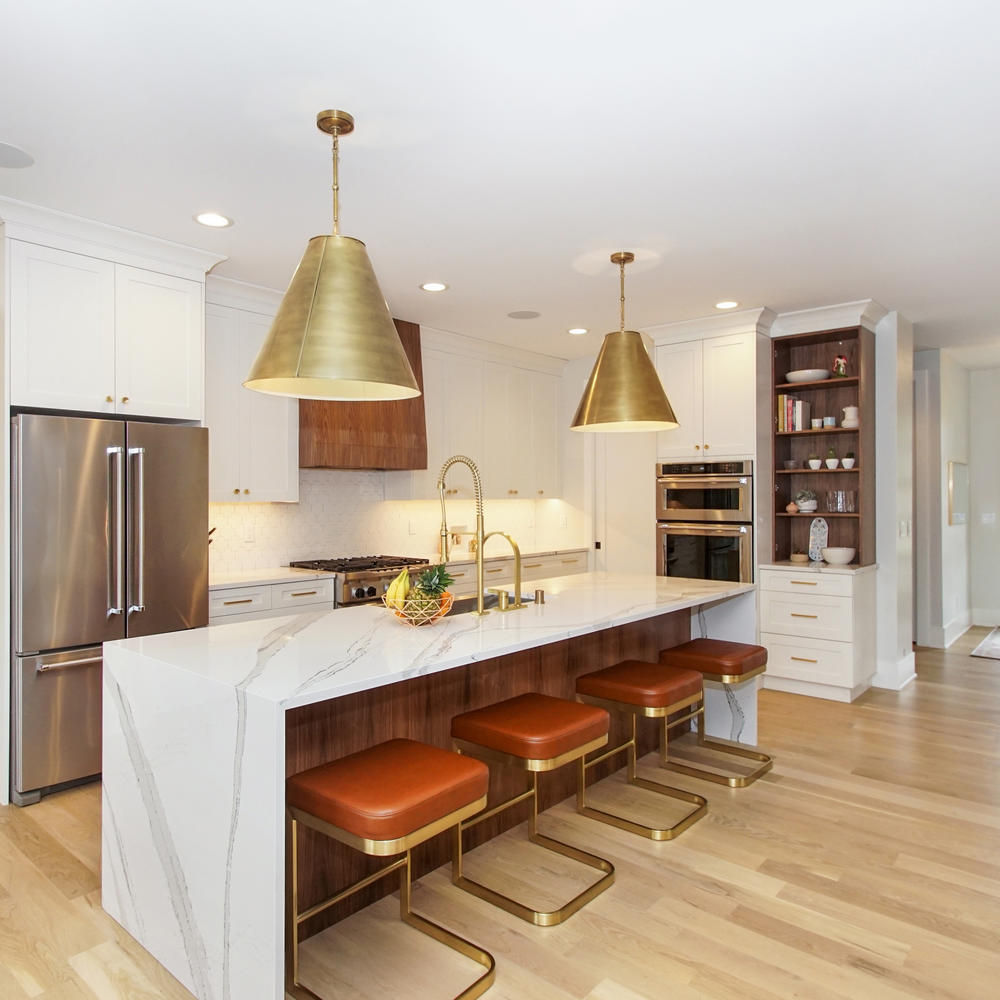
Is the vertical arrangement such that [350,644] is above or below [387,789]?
above

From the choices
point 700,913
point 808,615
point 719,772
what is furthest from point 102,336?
point 808,615

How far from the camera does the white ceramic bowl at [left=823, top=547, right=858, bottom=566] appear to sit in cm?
505

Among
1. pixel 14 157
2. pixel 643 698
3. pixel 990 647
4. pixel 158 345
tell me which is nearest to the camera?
pixel 14 157

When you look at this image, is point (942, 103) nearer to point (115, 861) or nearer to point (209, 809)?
point (209, 809)

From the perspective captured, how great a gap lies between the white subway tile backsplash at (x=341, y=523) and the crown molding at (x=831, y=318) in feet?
7.57

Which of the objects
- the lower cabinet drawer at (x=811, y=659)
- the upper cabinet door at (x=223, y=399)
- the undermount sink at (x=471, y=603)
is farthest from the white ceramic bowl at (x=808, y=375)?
the upper cabinet door at (x=223, y=399)

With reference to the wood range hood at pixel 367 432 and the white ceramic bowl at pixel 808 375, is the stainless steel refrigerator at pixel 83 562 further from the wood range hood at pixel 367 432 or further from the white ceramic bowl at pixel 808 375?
the white ceramic bowl at pixel 808 375

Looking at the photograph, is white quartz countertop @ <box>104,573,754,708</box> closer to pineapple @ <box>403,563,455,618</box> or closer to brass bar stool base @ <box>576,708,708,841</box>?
pineapple @ <box>403,563,455,618</box>

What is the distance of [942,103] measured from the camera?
2.39 m

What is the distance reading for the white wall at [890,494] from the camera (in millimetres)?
5168

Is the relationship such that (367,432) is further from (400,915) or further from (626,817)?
(400,915)

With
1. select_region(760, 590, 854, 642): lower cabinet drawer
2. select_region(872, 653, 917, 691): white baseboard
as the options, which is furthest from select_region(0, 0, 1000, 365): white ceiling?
select_region(872, 653, 917, 691): white baseboard

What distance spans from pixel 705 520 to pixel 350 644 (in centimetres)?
362

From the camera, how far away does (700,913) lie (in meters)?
2.40
